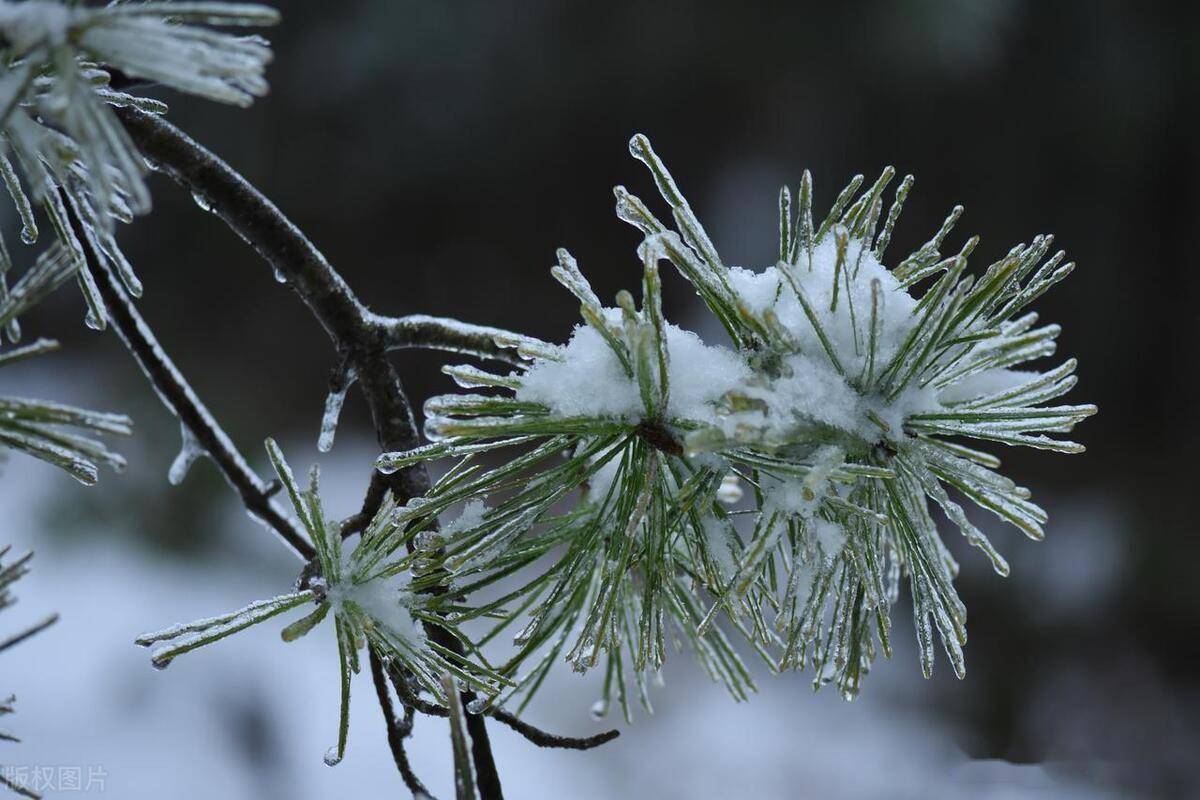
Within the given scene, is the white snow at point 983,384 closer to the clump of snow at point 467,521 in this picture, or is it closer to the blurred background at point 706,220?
the clump of snow at point 467,521

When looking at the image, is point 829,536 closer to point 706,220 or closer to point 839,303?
point 839,303

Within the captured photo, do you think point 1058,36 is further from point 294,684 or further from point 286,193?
point 294,684

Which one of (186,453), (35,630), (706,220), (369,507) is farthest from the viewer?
(706,220)

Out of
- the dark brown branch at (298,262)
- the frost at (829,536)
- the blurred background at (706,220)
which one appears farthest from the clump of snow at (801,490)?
the blurred background at (706,220)

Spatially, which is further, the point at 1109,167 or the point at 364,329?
the point at 1109,167

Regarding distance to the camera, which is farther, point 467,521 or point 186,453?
point 186,453

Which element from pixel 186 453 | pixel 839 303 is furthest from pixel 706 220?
pixel 839 303

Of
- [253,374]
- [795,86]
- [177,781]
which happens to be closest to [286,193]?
[253,374]
